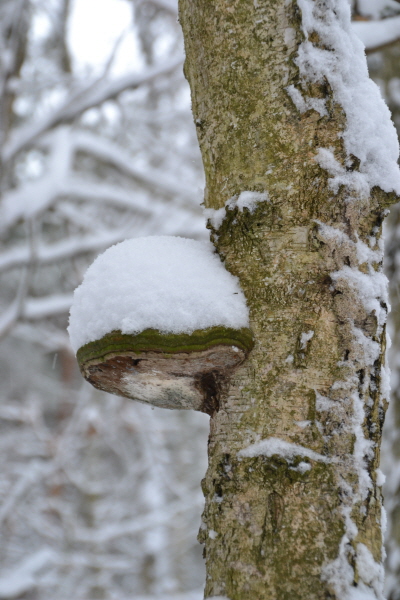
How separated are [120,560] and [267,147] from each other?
7.58 meters

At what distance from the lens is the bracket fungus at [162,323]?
76 cm

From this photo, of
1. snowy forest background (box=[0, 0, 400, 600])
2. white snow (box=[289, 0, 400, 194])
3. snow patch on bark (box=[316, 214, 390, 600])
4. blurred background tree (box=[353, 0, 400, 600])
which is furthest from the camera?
snowy forest background (box=[0, 0, 400, 600])

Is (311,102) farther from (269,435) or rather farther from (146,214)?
(146,214)

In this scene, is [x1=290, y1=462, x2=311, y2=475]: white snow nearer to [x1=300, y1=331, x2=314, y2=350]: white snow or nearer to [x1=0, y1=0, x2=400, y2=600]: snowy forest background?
[x1=300, y1=331, x2=314, y2=350]: white snow

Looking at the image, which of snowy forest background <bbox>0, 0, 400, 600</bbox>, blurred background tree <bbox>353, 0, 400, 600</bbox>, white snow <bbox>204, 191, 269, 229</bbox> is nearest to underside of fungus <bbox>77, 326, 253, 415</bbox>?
white snow <bbox>204, 191, 269, 229</bbox>

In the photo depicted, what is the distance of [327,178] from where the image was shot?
798 millimetres

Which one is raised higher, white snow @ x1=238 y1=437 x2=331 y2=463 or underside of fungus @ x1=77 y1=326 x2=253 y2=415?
underside of fungus @ x1=77 y1=326 x2=253 y2=415

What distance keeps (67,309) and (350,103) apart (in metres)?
4.06

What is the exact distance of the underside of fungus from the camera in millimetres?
753

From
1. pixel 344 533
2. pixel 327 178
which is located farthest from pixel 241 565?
pixel 327 178

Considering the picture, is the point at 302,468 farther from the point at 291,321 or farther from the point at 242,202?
the point at 242,202

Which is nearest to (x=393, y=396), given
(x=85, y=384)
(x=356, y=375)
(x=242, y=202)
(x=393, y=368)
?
(x=393, y=368)

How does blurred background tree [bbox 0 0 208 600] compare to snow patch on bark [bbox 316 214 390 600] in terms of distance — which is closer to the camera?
snow patch on bark [bbox 316 214 390 600]

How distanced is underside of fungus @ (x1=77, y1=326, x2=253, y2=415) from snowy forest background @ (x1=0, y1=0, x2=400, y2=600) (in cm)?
337
